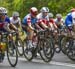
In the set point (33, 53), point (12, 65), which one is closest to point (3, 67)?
point (12, 65)

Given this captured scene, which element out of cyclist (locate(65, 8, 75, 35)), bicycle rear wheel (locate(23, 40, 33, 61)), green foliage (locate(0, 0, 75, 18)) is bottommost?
bicycle rear wheel (locate(23, 40, 33, 61))

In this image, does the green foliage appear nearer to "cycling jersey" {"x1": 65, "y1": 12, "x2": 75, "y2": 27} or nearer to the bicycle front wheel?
"cycling jersey" {"x1": 65, "y1": 12, "x2": 75, "y2": 27}

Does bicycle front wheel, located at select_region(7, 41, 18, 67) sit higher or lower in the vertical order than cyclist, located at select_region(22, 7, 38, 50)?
lower

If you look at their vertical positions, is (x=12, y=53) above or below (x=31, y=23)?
below

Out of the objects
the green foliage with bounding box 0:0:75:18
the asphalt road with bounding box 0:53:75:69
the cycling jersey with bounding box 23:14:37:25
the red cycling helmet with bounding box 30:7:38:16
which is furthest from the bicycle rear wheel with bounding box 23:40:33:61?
the green foliage with bounding box 0:0:75:18

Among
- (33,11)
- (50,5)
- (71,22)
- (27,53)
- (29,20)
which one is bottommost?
(27,53)

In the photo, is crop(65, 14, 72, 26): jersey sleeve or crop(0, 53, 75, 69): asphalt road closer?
crop(0, 53, 75, 69): asphalt road

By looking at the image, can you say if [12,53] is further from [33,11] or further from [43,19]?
[43,19]

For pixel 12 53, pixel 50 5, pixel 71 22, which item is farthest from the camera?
pixel 50 5

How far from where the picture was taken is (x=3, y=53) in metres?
14.3

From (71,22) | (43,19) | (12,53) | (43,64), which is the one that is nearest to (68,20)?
(71,22)

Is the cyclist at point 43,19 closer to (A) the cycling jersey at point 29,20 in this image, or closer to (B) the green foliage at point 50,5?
(A) the cycling jersey at point 29,20

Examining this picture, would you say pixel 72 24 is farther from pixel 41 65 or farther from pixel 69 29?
pixel 41 65

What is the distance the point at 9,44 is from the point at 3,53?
0.38 m
